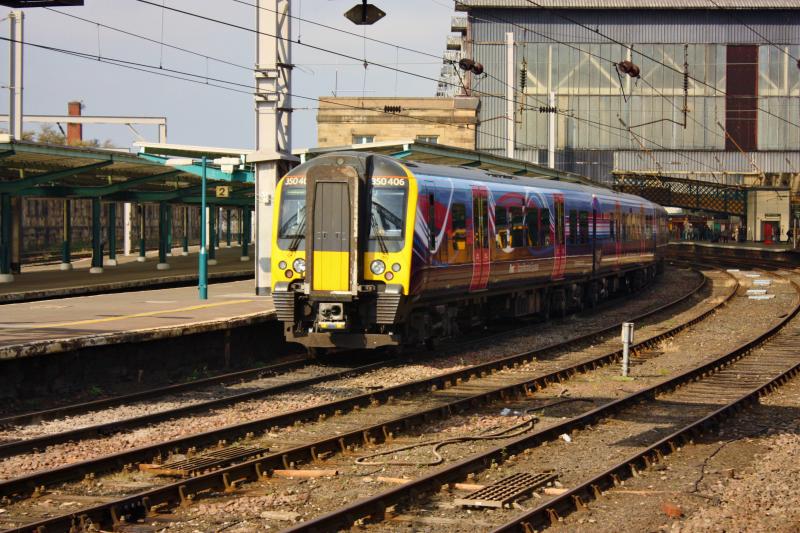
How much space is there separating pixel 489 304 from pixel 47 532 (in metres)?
14.2

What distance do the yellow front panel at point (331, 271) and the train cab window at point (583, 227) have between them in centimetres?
1044

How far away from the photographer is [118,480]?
9.78 metres

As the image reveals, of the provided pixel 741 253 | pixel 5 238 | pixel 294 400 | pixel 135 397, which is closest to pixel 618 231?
pixel 294 400

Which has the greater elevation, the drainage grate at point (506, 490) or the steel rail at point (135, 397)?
the steel rail at point (135, 397)

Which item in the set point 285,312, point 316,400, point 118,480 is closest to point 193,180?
point 285,312

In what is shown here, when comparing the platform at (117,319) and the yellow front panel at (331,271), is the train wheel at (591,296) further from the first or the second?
the yellow front panel at (331,271)

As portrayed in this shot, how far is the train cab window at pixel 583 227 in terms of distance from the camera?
25703 millimetres

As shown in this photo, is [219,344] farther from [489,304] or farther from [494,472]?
[494,472]

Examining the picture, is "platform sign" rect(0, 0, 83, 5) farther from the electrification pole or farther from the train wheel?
the train wheel

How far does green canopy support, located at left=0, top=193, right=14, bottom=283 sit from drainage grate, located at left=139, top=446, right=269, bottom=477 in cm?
Result: 2483

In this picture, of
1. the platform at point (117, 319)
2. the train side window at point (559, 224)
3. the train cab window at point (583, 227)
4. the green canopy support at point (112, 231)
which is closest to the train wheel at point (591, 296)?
the train cab window at point (583, 227)

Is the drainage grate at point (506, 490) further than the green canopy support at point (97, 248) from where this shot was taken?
No

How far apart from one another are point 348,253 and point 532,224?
6614 millimetres

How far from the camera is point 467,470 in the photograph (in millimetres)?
10125
